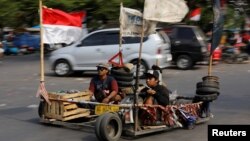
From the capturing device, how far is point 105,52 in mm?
18172

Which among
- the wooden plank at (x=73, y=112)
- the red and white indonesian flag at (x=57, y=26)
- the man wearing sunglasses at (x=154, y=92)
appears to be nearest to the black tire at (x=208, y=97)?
the man wearing sunglasses at (x=154, y=92)

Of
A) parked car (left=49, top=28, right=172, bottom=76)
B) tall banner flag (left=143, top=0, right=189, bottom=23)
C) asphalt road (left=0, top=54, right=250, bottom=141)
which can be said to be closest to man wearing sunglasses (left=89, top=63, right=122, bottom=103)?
asphalt road (left=0, top=54, right=250, bottom=141)

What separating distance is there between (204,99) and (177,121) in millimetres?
731

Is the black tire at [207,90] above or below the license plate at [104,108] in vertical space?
above

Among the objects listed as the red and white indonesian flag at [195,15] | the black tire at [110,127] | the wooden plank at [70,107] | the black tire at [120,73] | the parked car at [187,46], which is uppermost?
the red and white indonesian flag at [195,15]

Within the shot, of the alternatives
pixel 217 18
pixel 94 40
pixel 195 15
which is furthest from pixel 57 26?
pixel 195 15

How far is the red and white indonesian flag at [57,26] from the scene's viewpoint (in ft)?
33.8

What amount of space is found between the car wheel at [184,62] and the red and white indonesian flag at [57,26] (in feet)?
35.2

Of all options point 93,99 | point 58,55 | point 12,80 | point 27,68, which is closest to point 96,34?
point 58,55

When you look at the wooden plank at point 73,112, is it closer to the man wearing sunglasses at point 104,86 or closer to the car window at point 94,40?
the man wearing sunglasses at point 104,86

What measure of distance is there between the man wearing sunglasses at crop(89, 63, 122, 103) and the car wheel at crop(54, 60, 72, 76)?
9.08m

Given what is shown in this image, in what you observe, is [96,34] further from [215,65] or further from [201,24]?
[201,24]

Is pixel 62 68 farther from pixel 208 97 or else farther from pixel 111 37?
pixel 208 97

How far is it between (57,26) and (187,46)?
11.0m
